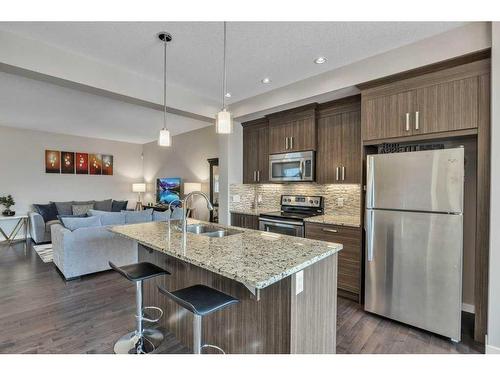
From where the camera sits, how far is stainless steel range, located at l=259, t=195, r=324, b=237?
3.48 metres

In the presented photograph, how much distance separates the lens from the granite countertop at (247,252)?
126 cm

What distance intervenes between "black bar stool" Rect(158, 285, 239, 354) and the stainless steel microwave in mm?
2483

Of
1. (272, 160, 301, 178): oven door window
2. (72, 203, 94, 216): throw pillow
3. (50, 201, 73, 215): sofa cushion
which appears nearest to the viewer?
(272, 160, 301, 178): oven door window

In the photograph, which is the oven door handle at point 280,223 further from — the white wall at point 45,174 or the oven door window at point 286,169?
the white wall at point 45,174

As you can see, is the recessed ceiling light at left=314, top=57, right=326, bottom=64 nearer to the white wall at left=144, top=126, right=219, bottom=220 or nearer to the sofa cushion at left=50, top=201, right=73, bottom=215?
the white wall at left=144, top=126, right=219, bottom=220

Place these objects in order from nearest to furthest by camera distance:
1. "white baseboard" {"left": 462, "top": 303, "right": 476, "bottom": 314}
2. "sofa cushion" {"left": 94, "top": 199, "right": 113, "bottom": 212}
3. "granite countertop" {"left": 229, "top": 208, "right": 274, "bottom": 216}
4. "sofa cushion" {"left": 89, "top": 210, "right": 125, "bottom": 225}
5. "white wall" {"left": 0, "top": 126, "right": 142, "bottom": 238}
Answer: "white baseboard" {"left": 462, "top": 303, "right": 476, "bottom": 314} → "sofa cushion" {"left": 89, "top": 210, "right": 125, "bottom": 225} → "granite countertop" {"left": 229, "top": 208, "right": 274, "bottom": 216} → "white wall" {"left": 0, "top": 126, "right": 142, "bottom": 238} → "sofa cushion" {"left": 94, "top": 199, "right": 113, "bottom": 212}

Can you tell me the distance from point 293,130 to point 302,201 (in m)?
1.12

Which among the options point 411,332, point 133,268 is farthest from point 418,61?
point 133,268

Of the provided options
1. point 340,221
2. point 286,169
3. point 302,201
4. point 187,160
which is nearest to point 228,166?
point 286,169

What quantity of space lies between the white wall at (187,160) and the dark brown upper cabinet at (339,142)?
2.81 meters

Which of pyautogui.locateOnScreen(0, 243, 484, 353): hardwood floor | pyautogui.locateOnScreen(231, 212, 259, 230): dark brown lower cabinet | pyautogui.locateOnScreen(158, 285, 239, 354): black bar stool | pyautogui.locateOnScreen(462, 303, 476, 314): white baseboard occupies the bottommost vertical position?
pyautogui.locateOnScreen(0, 243, 484, 353): hardwood floor

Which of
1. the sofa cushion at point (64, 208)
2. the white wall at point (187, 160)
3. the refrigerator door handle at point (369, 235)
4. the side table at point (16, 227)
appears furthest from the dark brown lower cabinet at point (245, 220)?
the side table at point (16, 227)

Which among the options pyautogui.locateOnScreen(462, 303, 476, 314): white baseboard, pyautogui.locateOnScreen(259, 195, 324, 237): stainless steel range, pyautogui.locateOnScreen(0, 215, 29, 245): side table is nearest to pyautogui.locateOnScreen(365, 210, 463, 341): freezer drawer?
pyautogui.locateOnScreen(462, 303, 476, 314): white baseboard

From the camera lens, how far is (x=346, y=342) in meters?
2.20
